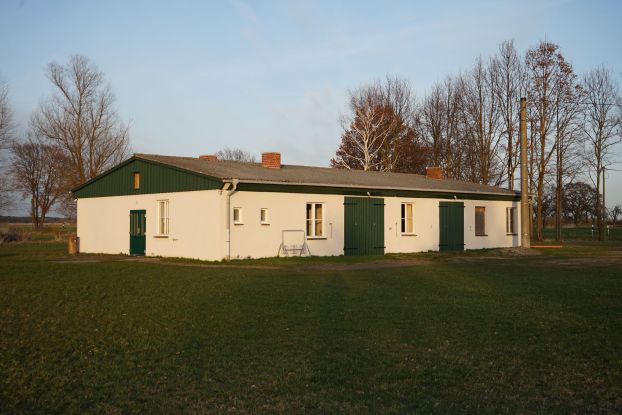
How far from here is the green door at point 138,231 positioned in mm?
25109

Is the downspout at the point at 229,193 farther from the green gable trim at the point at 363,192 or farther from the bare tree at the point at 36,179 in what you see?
the bare tree at the point at 36,179

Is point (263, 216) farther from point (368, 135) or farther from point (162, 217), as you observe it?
point (368, 135)

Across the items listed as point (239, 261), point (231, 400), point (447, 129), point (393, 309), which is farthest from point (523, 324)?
point (447, 129)

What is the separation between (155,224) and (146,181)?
185cm

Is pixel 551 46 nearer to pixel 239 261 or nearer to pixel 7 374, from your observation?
pixel 239 261

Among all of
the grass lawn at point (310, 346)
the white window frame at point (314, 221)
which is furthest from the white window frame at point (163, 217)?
the grass lawn at point (310, 346)

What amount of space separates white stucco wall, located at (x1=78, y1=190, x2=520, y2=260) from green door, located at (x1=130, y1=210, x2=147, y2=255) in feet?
0.88

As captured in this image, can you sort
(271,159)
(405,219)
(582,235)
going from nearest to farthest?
(271,159) < (405,219) < (582,235)

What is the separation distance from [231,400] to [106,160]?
39.8 m

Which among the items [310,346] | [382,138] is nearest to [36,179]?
[382,138]

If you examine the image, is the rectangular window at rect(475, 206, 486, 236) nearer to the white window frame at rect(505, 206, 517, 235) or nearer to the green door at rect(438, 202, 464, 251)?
the green door at rect(438, 202, 464, 251)

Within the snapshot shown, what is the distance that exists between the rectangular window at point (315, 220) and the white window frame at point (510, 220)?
1273 cm

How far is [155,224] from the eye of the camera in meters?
24.6

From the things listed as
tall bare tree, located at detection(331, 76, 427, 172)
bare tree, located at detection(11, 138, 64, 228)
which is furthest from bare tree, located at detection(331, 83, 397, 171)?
bare tree, located at detection(11, 138, 64, 228)
